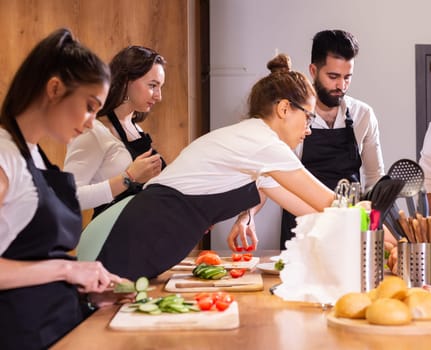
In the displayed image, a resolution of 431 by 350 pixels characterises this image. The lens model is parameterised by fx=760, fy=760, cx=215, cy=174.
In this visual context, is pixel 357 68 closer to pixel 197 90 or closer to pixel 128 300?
pixel 197 90

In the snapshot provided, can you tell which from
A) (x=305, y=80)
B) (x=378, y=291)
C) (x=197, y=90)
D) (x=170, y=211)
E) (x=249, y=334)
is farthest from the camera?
(x=197, y=90)

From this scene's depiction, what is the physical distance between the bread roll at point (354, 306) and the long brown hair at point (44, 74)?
2.05ft

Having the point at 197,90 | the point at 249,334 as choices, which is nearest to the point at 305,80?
the point at 249,334

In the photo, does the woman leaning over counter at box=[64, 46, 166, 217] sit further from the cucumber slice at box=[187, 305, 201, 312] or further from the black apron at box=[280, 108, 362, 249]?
the cucumber slice at box=[187, 305, 201, 312]

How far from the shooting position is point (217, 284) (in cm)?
186

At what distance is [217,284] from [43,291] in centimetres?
55

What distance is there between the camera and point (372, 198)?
1.70 metres

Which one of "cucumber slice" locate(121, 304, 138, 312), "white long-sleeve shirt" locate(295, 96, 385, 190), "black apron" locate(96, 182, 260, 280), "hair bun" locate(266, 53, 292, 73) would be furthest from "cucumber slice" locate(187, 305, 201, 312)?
"white long-sleeve shirt" locate(295, 96, 385, 190)

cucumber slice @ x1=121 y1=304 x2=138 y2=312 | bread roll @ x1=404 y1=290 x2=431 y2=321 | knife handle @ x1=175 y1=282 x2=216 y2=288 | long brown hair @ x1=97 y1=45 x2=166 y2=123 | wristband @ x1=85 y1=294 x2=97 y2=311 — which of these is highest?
long brown hair @ x1=97 y1=45 x2=166 y2=123

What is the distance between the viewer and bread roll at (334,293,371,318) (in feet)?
4.55

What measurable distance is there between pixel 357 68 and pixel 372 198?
2.64 m

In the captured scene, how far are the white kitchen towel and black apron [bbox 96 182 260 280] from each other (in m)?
0.44

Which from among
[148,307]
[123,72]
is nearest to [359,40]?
[123,72]

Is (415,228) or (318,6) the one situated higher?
(318,6)
